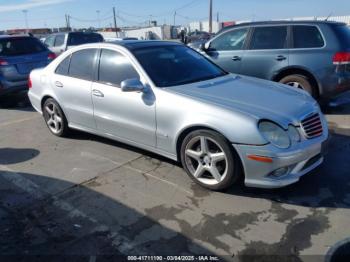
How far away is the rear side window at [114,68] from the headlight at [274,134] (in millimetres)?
1735

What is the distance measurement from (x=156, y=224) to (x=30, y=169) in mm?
2245

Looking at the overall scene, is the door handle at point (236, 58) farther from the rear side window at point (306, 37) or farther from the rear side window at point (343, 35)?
the rear side window at point (343, 35)

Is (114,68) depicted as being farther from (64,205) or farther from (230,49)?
(230,49)

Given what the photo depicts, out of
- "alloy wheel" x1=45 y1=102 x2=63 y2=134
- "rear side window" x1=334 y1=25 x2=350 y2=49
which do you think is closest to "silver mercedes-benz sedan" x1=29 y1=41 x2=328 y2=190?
"alloy wheel" x1=45 y1=102 x2=63 y2=134

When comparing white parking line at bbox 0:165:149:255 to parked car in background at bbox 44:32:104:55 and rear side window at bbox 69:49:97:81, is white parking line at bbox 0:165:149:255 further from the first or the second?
parked car in background at bbox 44:32:104:55

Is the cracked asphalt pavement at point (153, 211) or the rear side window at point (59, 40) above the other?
the rear side window at point (59, 40)

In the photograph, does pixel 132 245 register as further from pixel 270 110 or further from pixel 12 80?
pixel 12 80

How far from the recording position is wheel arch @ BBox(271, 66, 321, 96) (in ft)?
21.6

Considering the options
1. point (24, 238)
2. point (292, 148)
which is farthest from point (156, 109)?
point (24, 238)

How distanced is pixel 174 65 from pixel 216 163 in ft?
5.16

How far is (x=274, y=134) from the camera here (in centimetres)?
347

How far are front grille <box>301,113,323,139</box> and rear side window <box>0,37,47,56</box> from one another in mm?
7196

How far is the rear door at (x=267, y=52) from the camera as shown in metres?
6.90

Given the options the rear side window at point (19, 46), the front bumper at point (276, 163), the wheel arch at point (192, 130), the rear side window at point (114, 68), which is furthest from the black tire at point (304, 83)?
the rear side window at point (19, 46)
